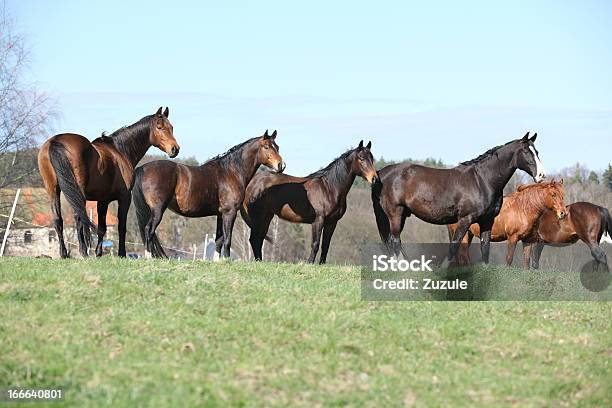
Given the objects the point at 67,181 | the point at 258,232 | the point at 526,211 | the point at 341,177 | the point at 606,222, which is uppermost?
the point at 341,177

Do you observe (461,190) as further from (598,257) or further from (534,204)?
(598,257)

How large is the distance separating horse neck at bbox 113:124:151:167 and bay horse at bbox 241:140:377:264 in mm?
3507

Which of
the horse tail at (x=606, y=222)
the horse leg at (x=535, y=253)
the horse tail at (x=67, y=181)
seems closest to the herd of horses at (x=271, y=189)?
the horse tail at (x=67, y=181)

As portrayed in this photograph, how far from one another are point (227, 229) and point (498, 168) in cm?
564

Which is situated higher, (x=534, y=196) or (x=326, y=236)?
(x=534, y=196)

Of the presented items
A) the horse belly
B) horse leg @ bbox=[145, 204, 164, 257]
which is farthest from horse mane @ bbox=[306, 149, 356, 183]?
horse leg @ bbox=[145, 204, 164, 257]

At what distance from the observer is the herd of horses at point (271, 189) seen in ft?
45.8

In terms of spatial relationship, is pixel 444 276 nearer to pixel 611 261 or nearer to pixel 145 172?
pixel 145 172

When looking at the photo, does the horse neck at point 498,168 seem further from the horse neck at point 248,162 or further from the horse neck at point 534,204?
the horse neck at point 248,162

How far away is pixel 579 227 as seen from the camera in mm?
21891

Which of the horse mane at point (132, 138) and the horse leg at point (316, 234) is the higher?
the horse mane at point (132, 138)

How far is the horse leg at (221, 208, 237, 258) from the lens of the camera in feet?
56.0

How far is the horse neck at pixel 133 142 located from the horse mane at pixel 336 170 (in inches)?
171

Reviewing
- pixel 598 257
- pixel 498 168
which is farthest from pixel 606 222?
pixel 498 168
